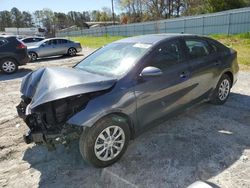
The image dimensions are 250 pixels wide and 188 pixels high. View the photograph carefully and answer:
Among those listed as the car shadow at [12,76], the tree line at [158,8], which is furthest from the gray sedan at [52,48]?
the tree line at [158,8]

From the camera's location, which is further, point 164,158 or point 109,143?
point 164,158

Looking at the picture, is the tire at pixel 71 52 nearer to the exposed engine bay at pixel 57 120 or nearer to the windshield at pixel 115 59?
the windshield at pixel 115 59

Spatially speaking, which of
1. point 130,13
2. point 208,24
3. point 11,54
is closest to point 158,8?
point 130,13

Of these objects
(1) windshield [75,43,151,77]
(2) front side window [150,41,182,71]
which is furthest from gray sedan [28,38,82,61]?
(2) front side window [150,41,182,71]

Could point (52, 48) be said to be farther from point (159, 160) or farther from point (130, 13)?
point (130, 13)

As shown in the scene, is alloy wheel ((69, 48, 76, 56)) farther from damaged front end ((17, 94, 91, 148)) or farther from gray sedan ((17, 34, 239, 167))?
damaged front end ((17, 94, 91, 148))

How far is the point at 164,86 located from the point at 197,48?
1271 millimetres

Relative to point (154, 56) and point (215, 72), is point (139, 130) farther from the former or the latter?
point (215, 72)

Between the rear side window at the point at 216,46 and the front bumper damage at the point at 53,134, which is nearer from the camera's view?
the front bumper damage at the point at 53,134

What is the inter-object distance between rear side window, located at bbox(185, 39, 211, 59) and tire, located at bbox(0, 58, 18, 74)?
26.4 ft

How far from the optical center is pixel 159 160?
131 inches

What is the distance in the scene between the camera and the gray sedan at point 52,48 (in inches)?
593

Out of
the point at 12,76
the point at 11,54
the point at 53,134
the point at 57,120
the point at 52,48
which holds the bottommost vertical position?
the point at 12,76

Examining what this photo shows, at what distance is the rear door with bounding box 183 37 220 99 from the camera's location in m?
4.20
